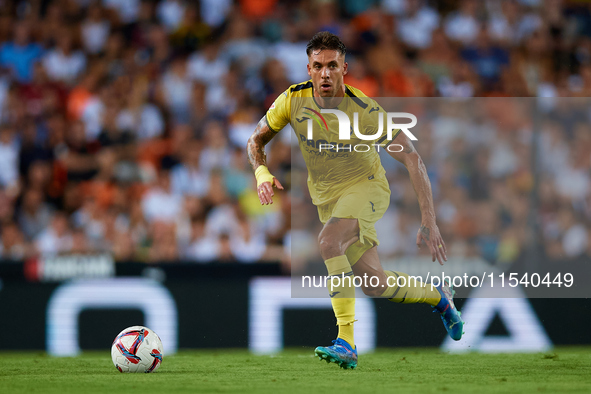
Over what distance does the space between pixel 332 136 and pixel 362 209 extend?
26.7 inches

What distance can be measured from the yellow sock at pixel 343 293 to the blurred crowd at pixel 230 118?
189cm

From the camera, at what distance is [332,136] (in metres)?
6.94

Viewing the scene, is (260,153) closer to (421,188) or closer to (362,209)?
(362,209)

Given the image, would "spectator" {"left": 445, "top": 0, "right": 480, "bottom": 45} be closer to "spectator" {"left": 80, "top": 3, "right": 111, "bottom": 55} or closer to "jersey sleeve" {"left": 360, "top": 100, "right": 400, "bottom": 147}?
"spectator" {"left": 80, "top": 3, "right": 111, "bottom": 55}

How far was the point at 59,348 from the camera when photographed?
8.98m

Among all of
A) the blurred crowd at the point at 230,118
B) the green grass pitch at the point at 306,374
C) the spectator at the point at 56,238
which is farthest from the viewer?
the spectator at the point at 56,238

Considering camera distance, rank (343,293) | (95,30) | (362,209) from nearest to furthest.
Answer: (343,293) < (362,209) < (95,30)

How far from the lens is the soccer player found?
6.66 m

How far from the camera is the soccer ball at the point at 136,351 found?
6.37 metres

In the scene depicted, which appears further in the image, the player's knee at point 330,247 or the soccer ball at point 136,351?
the player's knee at point 330,247

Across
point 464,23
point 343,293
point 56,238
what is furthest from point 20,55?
point 343,293

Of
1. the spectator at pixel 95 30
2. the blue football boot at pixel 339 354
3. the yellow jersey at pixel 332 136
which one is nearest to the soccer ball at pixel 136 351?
the blue football boot at pixel 339 354

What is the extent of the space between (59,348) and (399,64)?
6337 mm

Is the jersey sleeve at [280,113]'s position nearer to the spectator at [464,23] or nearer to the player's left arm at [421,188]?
the player's left arm at [421,188]
